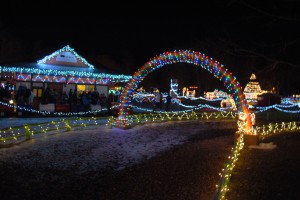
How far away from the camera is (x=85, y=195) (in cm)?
662

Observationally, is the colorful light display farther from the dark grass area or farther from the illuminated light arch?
the dark grass area

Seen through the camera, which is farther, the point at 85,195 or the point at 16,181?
the point at 16,181

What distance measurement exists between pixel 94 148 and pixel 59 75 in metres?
19.0

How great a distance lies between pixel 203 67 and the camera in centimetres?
1583

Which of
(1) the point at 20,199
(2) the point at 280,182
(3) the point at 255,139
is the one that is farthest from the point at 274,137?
(1) the point at 20,199

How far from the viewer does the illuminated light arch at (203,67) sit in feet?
46.1

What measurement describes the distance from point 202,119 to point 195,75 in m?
37.2

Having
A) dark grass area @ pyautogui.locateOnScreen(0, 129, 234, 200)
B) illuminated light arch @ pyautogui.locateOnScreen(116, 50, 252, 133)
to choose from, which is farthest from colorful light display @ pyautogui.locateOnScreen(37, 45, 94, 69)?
dark grass area @ pyautogui.locateOnScreen(0, 129, 234, 200)

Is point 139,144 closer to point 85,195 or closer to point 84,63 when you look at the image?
point 85,195

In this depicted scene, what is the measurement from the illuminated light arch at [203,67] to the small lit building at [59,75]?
334 inches

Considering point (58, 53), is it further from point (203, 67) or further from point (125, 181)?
point (125, 181)

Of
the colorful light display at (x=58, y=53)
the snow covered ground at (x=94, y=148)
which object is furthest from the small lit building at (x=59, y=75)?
the snow covered ground at (x=94, y=148)

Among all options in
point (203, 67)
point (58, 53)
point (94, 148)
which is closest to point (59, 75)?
point (58, 53)

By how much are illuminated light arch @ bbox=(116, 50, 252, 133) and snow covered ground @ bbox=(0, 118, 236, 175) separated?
196 cm
